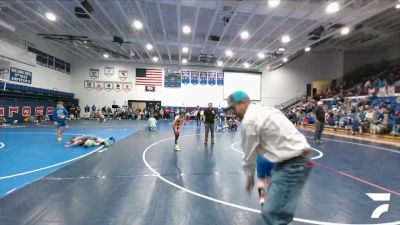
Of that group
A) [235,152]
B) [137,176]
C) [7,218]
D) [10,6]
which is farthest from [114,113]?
[7,218]

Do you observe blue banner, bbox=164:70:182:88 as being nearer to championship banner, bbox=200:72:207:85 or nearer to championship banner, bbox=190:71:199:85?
championship banner, bbox=190:71:199:85

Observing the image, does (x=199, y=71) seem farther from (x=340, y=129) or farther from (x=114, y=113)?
(x=340, y=129)

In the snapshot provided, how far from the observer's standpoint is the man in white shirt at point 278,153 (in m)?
2.16

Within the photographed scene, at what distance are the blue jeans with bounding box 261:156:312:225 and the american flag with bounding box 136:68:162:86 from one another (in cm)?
3063

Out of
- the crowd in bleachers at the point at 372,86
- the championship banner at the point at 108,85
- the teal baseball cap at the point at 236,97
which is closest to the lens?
the teal baseball cap at the point at 236,97

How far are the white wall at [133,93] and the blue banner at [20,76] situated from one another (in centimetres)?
868

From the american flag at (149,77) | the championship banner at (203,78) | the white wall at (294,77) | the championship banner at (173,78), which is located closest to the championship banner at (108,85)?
the american flag at (149,77)

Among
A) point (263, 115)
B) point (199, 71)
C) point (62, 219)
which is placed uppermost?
point (199, 71)

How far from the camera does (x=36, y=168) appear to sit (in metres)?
6.34

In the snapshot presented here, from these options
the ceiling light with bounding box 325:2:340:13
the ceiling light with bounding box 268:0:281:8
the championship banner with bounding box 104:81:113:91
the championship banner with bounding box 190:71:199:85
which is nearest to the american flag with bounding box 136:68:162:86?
the championship banner with bounding box 104:81:113:91

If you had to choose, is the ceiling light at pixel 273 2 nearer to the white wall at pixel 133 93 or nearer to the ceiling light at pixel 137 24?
the ceiling light at pixel 137 24

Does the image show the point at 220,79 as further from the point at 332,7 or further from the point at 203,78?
the point at 332,7

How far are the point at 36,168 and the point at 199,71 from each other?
27416 mm

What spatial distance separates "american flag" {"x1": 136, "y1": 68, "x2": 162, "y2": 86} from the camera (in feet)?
104
